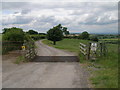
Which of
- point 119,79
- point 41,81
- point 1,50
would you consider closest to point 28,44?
point 1,50

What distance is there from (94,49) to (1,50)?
26.7ft

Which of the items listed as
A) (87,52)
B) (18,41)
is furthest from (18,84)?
(18,41)

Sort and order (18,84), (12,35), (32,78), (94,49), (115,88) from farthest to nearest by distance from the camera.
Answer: (12,35) < (94,49) < (32,78) < (18,84) < (115,88)

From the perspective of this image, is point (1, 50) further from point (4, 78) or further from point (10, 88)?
point (10, 88)

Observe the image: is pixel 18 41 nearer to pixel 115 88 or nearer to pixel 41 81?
pixel 41 81

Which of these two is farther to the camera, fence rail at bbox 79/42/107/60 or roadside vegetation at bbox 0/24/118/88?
fence rail at bbox 79/42/107/60

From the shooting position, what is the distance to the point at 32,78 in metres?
7.34

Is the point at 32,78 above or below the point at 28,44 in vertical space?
below

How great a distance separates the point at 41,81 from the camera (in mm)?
6832

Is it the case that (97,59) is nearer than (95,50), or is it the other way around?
(97,59)

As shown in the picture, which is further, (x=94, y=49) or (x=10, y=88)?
(x=94, y=49)

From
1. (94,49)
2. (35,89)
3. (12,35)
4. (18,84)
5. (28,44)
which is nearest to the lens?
(35,89)

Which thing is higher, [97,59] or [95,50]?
[95,50]

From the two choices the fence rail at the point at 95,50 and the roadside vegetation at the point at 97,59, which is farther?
the fence rail at the point at 95,50
